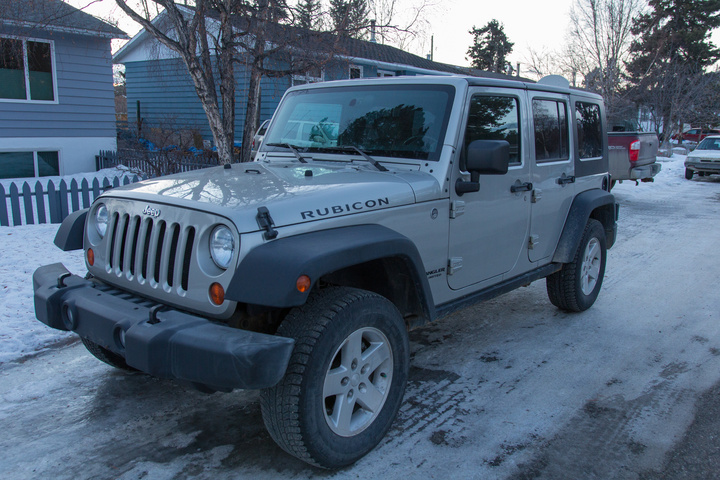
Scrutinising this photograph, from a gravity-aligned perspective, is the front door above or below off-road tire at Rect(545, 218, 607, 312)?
above

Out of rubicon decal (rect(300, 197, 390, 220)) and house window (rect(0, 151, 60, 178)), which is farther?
house window (rect(0, 151, 60, 178))

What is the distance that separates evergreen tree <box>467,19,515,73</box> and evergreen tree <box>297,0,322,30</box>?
52221 mm

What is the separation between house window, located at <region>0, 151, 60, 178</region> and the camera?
543 inches

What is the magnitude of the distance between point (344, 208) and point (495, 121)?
1620 mm

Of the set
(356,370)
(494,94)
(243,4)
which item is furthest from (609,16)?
(356,370)

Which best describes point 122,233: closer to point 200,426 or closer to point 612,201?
point 200,426

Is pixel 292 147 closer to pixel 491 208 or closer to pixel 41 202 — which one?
pixel 491 208

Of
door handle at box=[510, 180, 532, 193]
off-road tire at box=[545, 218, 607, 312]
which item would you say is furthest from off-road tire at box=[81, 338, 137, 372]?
off-road tire at box=[545, 218, 607, 312]

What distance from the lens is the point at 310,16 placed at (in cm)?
921

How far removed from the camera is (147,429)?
3363 mm

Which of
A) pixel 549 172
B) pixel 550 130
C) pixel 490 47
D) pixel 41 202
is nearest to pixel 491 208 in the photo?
pixel 549 172

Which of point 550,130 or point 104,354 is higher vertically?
point 550,130

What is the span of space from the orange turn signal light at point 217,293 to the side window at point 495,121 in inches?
75.3

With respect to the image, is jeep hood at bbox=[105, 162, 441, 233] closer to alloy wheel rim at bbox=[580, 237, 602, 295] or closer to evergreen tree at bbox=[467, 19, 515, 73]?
alloy wheel rim at bbox=[580, 237, 602, 295]
